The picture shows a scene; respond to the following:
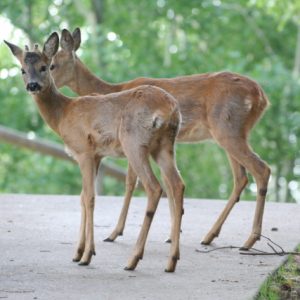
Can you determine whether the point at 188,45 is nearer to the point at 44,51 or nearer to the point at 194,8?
the point at 194,8

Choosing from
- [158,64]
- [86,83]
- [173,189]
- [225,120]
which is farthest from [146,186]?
[158,64]

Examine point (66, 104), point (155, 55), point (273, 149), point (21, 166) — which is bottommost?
point (21, 166)

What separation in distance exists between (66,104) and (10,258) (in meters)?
1.30

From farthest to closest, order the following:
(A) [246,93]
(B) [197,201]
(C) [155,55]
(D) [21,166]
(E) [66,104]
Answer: (D) [21,166], (C) [155,55], (B) [197,201], (A) [246,93], (E) [66,104]

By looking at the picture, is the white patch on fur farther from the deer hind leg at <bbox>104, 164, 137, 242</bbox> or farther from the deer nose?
the deer nose

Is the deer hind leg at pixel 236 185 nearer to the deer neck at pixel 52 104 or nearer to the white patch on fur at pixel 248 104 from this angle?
the white patch on fur at pixel 248 104

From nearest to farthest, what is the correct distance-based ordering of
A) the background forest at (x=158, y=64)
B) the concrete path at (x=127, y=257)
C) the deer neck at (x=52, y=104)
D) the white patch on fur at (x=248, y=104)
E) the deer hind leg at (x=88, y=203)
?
the concrete path at (x=127, y=257), the deer hind leg at (x=88, y=203), the deer neck at (x=52, y=104), the white patch on fur at (x=248, y=104), the background forest at (x=158, y=64)

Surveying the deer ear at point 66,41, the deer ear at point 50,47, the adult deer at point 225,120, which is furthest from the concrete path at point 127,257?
the deer ear at point 66,41

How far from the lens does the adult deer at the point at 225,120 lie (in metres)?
8.48

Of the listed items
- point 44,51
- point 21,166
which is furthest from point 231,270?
point 21,166

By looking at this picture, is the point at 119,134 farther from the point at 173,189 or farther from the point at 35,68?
the point at 35,68

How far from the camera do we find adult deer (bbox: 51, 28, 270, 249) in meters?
8.48

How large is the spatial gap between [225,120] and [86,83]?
185 cm

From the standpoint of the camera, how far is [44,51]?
25.6 feet
